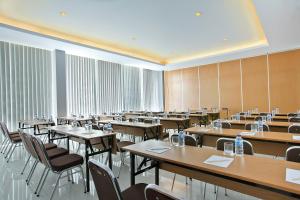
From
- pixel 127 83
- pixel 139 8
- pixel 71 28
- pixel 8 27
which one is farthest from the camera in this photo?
pixel 127 83

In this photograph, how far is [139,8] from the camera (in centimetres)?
473

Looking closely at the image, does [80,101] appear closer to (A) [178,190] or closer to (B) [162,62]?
(B) [162,62]

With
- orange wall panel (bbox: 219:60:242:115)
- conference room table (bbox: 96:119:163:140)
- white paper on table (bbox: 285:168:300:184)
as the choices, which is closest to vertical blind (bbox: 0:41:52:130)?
conference room table (bbox: 96:119:163:140)

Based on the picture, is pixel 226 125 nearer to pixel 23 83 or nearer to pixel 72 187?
pixel 72 187

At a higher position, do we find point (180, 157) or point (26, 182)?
point (180, 157)

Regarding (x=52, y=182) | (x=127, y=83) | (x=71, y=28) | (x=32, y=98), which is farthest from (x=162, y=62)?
(x=52, y=182)

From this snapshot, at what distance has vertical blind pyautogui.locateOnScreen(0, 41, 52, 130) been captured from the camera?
Result: 20.0 feet

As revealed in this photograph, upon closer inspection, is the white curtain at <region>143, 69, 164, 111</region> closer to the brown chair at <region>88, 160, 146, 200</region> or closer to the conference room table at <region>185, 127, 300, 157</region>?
the conference room table at <region>185, 127, 300, 157</region>

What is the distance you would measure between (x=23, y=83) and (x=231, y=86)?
9290 millimetres

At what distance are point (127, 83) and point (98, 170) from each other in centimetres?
924

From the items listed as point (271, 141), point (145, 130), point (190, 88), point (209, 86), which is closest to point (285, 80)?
point (209, 86)

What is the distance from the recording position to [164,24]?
5.82 meters

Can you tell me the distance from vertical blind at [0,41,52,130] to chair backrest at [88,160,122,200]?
607 centimetres

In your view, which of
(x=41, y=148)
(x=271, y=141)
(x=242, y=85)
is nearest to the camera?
(x=41, y=148)
